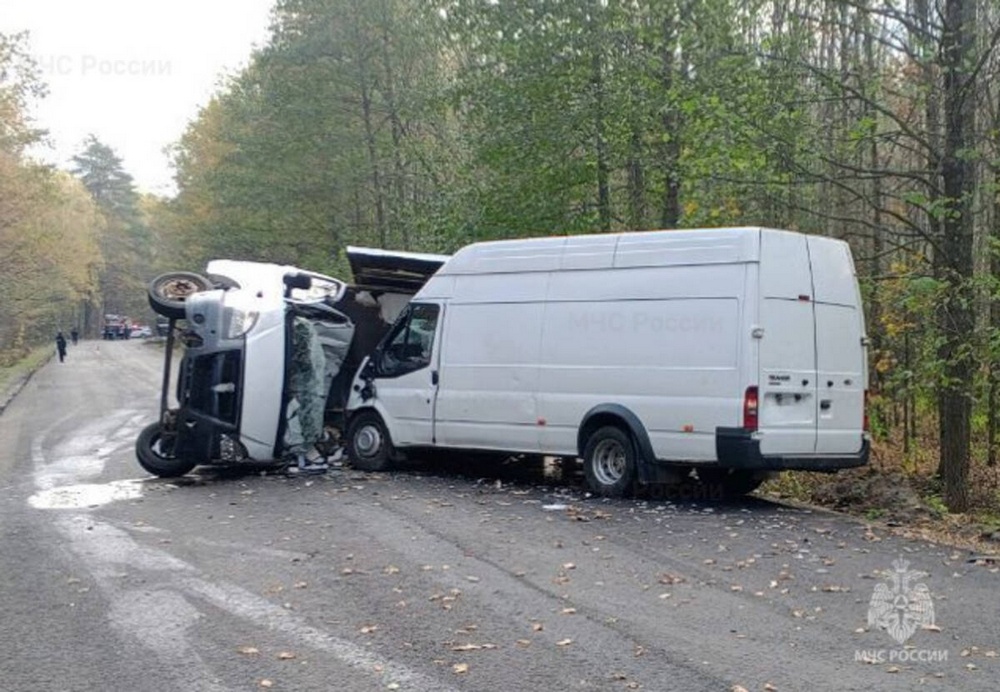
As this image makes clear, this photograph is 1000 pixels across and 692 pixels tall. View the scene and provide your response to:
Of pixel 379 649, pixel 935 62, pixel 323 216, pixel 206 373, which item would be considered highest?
pixel 323 216

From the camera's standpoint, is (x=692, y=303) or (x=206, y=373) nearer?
(x=692, y=303)

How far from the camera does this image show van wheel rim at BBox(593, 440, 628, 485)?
1062 centimetres

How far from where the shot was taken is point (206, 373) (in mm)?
12344

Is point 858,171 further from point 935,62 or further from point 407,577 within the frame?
point 407,577

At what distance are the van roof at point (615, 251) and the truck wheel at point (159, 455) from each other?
13.1 ft

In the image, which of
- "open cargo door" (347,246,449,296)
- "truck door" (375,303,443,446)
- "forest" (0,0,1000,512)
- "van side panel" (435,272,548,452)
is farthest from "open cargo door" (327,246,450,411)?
"forest" (0,0,1000,512)

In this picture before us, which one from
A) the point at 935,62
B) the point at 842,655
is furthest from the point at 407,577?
the point at 935,62

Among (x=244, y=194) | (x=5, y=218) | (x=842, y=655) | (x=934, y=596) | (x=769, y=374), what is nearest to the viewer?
(x=842, y=655)

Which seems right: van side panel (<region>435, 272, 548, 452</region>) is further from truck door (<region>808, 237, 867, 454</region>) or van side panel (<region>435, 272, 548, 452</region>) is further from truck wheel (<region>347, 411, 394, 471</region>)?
truck door (<region>808, 237, 867, 454</region>)

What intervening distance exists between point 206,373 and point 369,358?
6.66ft

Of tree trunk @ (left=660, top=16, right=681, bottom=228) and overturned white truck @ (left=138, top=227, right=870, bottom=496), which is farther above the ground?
tree trunk @ (left=660, top=16, right=681, bottom=228)

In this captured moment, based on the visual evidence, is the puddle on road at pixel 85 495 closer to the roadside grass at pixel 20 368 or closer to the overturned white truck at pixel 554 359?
the overturned white truck at pixel 554 359

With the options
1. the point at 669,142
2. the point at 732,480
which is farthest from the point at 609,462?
the point at 669,142

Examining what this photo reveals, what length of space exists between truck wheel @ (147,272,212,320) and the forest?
5.27 m
